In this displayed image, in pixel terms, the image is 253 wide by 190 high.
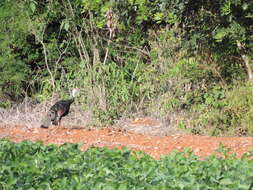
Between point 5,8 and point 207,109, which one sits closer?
point 207,109

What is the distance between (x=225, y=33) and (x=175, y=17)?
119 cm

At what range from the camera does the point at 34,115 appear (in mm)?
12180

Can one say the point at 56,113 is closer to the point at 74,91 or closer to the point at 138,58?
the point at 74,91

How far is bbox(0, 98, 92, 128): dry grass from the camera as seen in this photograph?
11.7m

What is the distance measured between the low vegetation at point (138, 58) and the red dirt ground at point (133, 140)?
6.84ft

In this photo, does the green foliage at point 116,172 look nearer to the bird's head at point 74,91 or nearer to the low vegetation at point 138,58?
the low vegetation at point 138,58

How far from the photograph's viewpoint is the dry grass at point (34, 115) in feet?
38.3

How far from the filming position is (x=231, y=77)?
37.7ft

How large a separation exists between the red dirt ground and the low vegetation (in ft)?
6.84

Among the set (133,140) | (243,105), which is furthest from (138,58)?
(133,140)

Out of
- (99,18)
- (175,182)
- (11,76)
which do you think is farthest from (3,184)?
(11,76)

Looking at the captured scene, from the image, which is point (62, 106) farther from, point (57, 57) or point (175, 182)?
point (175, 182)

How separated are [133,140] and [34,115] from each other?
433 centimetres

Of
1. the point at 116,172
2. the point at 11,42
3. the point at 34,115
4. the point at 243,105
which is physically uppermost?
the point at 11,42
